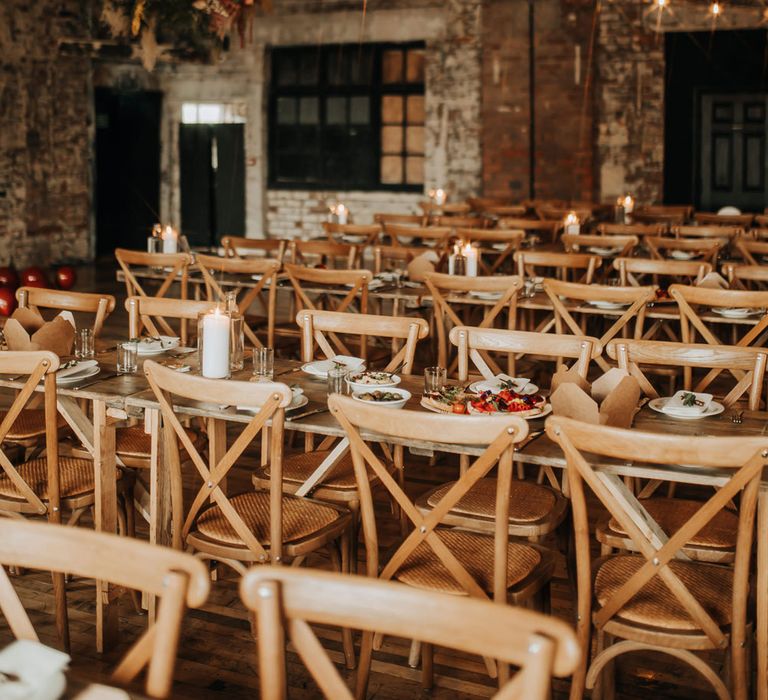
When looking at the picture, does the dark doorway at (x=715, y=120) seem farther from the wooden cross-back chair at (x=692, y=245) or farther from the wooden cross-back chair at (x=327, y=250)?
the wooden cross-back chair at (x=327, y=250)

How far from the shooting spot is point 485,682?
313cm

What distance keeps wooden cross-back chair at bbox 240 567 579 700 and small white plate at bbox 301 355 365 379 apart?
2.20 m

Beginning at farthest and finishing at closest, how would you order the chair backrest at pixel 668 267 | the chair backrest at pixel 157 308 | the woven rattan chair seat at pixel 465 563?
1. the chair backrest at pixel 668 267
2. the chair backrest at pixel 157 308
3. the woven rattan chair seat at pixel 465 563

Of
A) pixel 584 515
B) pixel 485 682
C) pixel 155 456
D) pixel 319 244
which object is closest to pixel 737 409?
pixel 584 515

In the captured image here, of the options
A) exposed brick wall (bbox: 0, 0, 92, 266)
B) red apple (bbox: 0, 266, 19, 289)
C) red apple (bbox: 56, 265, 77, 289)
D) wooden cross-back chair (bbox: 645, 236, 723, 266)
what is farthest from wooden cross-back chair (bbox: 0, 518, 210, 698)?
exposed brick wall (bbox: 0, 0, 92, 266)

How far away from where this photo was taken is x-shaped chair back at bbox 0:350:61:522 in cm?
318

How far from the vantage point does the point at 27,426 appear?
412 centimetres

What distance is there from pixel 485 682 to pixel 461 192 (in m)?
11.2

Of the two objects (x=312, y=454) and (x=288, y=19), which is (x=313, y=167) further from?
(x=312, y=454)

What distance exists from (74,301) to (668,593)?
9.52 ft

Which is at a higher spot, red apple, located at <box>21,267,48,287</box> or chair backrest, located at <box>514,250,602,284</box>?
chair backrest, located at <box>514,250,602,284</box>

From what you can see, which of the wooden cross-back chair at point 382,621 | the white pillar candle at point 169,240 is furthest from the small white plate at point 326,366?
the white pillar candle at point 169,240

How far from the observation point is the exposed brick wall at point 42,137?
40.5 feet

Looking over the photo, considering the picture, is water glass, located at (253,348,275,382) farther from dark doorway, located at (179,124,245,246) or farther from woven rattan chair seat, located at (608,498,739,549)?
dark doorway, located at (179,124,245,246)
